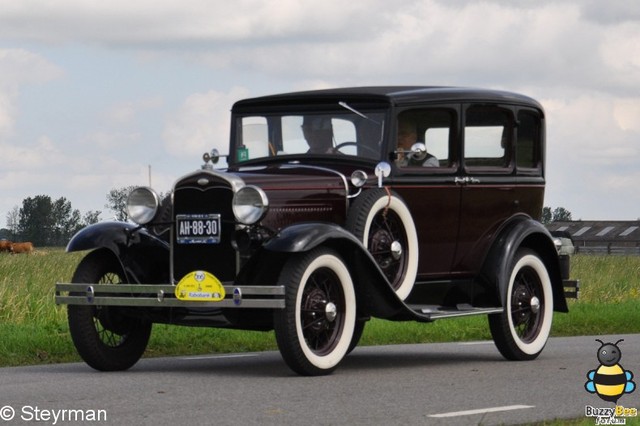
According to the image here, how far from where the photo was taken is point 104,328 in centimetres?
1088

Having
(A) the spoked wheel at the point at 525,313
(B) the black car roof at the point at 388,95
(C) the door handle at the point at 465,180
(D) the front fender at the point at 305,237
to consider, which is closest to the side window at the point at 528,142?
(B) the black car roof at the point at 388,95

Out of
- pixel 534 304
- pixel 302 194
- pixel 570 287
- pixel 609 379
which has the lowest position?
pixel 609 379

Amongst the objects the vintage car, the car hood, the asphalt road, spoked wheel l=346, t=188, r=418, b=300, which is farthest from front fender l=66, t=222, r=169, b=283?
spoked wheel l=346, t=188, r=418, b=300

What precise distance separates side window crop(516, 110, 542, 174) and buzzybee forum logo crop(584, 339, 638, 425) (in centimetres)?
392

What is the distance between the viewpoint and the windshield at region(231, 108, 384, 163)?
11727 millimetres

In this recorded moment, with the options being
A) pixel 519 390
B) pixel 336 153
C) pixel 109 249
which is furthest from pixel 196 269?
pixel 519 390

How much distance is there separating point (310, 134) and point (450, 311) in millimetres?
2025

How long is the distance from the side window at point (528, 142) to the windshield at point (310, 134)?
78.7 inches

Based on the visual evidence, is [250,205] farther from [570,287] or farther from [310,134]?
[570,287]

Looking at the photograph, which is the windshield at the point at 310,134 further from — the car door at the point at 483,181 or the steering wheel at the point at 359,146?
the car door at the point at 483,181

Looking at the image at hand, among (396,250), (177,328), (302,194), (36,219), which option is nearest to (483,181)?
(396,250)

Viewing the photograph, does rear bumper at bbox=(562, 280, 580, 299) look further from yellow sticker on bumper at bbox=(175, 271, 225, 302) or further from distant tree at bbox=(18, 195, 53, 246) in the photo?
distant tree at bbox=(18, 195, 53, 246)

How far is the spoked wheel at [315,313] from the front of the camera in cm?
982

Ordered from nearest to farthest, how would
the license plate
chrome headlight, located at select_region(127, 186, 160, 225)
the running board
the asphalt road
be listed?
1. the asphalt road
2. the license plate
3. chrome headlight, located at select_region(127, 186, 160, 225)
4. the running board
